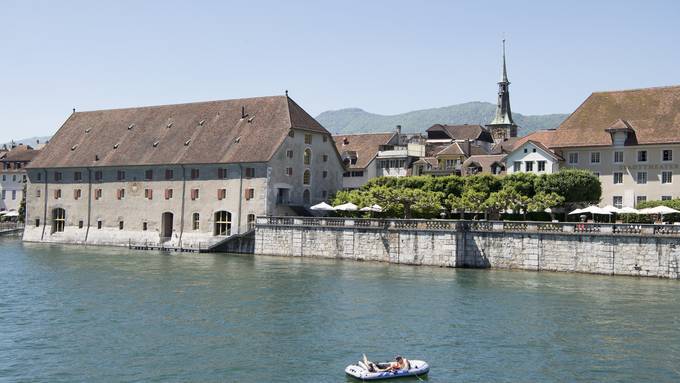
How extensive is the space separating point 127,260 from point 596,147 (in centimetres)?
4359

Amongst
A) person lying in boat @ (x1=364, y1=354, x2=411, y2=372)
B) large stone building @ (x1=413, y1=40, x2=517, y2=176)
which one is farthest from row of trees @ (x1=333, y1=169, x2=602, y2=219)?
person lying in boat @ (x1=364, y1=354, x2=411, y2=372)

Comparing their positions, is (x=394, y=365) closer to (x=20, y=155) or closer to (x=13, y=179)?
(x=13, y=179)

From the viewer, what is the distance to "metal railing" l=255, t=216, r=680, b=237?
56.7 meters

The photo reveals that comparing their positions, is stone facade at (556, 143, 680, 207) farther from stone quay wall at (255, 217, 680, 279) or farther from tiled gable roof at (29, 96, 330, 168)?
tiled gable roof at (29, 96, 330, 168)

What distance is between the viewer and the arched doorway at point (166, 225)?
85.8 metres

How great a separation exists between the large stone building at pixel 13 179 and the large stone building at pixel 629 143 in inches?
3133

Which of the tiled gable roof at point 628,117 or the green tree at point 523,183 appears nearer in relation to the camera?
the green tree at point 523,183

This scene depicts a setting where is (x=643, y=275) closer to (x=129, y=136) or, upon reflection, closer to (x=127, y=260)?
(x=127, y=260)

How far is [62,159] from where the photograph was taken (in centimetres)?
9475

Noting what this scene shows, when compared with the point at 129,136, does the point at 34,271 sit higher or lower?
lower

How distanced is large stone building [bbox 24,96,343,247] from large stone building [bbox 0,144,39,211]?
26.3m

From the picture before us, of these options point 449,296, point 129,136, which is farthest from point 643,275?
point 129,136

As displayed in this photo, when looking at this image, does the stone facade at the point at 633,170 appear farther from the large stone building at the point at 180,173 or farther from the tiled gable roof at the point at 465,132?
the tiled gable roof at the point at 465,132

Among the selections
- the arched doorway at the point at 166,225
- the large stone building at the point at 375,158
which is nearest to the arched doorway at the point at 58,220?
the arched doorway at the point at 166,225
